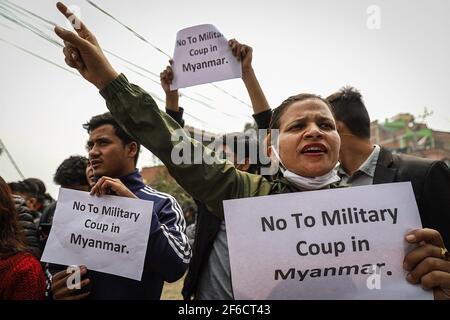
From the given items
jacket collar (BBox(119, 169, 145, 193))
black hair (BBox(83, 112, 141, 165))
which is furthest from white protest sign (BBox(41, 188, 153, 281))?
black hair (BBox(83, 112, 141, 165))

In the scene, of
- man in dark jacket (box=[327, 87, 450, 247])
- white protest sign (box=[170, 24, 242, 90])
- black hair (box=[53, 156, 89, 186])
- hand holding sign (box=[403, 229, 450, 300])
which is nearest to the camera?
hand holding sign (box=[403, 229, 450, 300])

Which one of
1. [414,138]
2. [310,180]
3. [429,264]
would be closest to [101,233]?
[310,180]

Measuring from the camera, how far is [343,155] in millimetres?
2385

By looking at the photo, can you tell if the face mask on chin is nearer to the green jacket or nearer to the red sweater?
the green jacket

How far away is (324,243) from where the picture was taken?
1104 mm

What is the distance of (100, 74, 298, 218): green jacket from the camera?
116 cm

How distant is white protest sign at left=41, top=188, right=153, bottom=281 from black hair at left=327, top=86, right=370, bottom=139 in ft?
4.99

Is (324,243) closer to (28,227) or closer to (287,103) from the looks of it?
(287,103)

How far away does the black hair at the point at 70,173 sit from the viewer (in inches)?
119

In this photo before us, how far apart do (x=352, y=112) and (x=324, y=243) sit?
5.08ft
